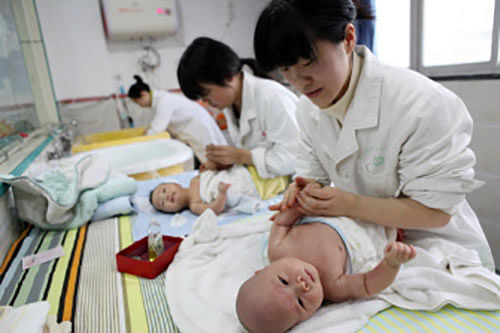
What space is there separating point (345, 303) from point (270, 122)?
1.11 m

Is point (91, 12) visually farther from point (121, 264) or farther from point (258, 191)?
point (121, 264)

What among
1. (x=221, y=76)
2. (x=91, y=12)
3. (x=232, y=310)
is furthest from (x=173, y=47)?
(x=232, y=310)

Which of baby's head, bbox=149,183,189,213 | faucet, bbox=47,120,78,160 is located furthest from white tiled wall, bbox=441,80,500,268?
faucet, bbox=47,120,78,160

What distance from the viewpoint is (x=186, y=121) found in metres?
3.54

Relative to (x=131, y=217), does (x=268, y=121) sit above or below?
above

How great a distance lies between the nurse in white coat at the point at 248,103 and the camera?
1.59 m

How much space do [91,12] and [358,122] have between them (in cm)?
386

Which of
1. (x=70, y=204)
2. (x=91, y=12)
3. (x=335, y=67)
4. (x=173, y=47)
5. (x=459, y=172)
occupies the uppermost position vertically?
(x=91, y=12)

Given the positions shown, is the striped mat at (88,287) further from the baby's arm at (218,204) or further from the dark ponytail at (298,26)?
the dark ponytail at (298,26)

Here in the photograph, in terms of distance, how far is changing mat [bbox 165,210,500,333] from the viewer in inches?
30.9

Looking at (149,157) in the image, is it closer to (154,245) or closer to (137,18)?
(154,245)

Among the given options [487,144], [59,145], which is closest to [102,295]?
[59,145]

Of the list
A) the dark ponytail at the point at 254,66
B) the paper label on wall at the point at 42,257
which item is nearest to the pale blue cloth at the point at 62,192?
the paper label on wall at the point at 42,257

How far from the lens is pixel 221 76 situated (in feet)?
5.30
